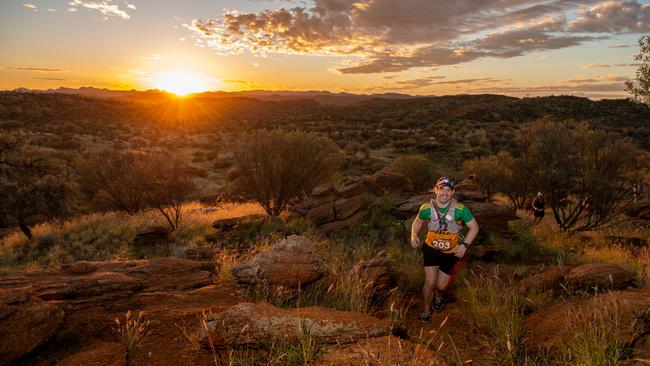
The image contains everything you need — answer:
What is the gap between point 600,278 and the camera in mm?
5250

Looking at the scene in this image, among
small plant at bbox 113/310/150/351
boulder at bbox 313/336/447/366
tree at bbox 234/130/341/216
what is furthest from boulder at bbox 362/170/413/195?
small plant at bbox 113/310/150/351

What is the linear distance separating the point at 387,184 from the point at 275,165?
15.5 ft

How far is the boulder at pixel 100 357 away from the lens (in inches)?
→ 139

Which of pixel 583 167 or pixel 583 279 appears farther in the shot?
pixel 583 167

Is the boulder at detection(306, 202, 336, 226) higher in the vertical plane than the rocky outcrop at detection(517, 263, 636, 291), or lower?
lower

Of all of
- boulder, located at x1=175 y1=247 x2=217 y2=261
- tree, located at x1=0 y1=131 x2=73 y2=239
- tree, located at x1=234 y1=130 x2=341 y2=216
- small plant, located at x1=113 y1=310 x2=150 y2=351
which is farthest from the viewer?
tree, located at x1=0 y1=131 x2=73 y2=239

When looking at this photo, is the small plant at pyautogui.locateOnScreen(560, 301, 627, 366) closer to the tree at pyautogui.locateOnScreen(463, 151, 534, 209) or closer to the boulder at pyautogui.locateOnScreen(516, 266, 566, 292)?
the boulder at pyautogui.locateOnScreen(516, 266, 566, 292)

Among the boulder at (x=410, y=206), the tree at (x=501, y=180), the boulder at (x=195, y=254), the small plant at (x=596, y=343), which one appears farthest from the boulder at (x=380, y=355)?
the tree at (x=501, y=180)

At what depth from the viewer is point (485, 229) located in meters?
9.61

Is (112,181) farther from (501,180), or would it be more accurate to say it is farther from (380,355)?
(380,355)

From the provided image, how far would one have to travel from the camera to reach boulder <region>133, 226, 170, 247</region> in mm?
12875

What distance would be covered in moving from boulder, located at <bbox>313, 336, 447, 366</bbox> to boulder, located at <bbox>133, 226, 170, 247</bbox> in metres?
11.1

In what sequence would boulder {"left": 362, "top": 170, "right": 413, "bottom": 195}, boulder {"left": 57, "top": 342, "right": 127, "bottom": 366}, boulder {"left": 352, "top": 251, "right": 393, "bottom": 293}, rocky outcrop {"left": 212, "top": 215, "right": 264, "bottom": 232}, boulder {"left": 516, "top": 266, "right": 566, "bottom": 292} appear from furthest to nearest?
boulder {"left": 362, "top": 170, "right": 413, "bottom": 195}, rocky outcrop {"left": 212, "top": 215, "right": 264, "bottom": 232}, boulder {"left": 352, "top": 251, "right": 393, "bottom": 293}, boulder {"left": 516, "top": 266, "right": 566, "bottom": 292}, boulder {"left": 57, "top": 342, "right": 127, "bottom": 366}

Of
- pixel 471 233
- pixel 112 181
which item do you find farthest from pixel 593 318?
pixel 112 181
